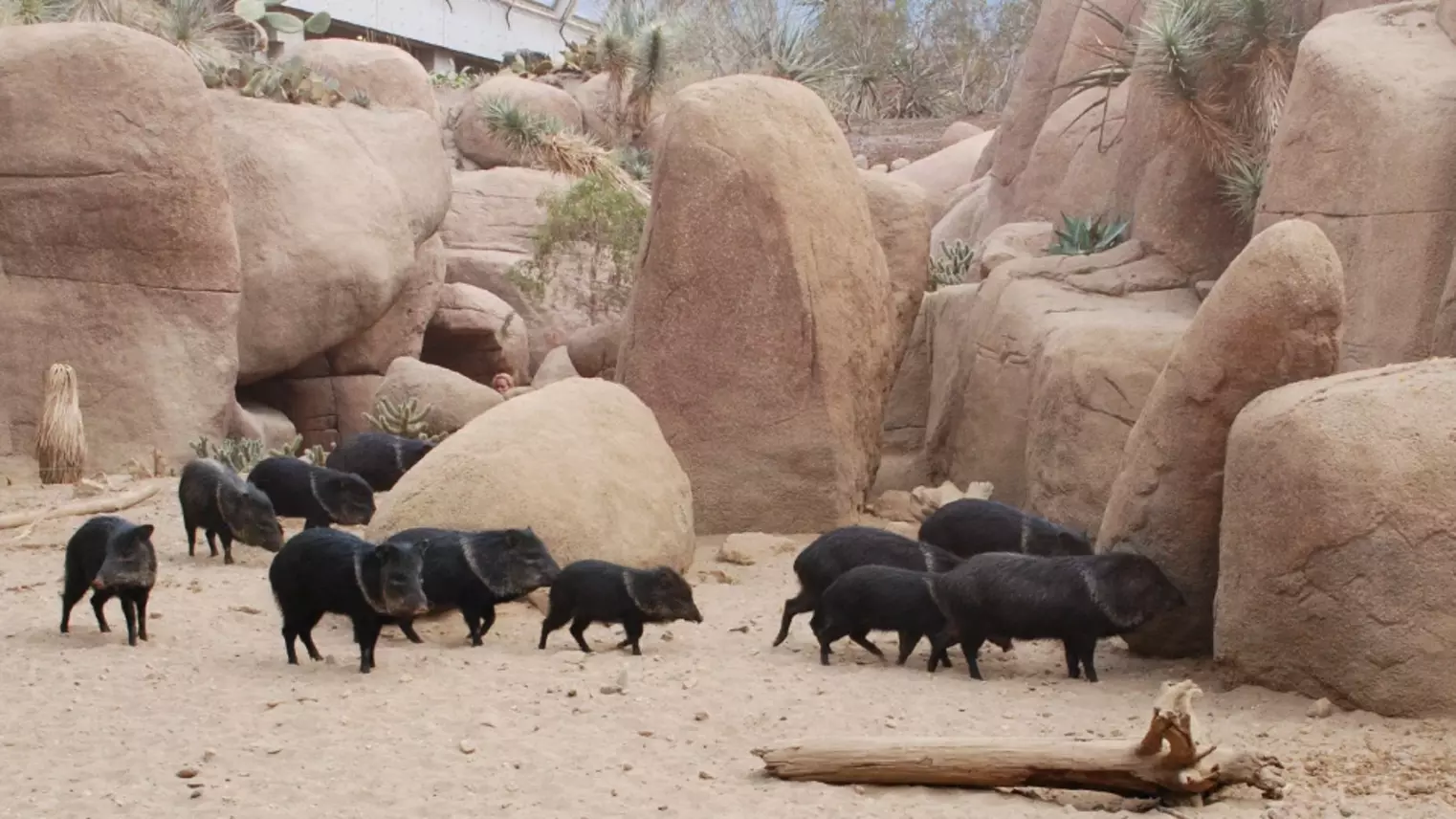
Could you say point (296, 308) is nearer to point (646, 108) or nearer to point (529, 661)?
point (529, 661)

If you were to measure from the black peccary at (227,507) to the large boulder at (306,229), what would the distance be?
6.43 metres

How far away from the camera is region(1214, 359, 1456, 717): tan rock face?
675 centimetres

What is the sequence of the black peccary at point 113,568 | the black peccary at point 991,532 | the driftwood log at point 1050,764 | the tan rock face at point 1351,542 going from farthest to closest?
the black peccary at point 991,532 < the black peccary at point 113,568 < the tan rock face at point 1351,542 < the driftwood log at point 1050,764

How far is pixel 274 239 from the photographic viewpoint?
1689 centimetres

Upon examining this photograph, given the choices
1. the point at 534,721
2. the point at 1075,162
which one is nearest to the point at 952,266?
the point at 1075,162

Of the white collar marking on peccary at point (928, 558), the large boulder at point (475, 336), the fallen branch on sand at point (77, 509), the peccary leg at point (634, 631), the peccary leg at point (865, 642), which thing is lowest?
the large boulder at point (475, 336)

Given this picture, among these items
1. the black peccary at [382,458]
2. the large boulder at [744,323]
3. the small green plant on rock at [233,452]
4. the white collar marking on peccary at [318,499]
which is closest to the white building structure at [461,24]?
the small green plant on rock at [233,452]

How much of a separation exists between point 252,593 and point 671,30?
25.4m

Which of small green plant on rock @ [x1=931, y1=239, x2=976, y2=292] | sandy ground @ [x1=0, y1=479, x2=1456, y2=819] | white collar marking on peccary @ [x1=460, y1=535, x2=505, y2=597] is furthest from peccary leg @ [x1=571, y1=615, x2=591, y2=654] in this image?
small green plant on rock @ [x1=931, y1=239, x2=976, y2=292]

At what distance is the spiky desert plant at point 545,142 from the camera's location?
1062 inches

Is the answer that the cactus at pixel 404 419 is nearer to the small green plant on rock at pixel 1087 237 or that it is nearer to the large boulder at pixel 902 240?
the large boulder at pixel 902 240

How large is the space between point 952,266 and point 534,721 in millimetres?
11992

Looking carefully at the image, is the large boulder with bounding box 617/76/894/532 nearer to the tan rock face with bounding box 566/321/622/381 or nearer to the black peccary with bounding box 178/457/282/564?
the black peccary with bounding box 178/457/282/564

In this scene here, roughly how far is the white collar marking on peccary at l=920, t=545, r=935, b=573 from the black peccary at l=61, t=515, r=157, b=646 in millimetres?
3922
